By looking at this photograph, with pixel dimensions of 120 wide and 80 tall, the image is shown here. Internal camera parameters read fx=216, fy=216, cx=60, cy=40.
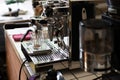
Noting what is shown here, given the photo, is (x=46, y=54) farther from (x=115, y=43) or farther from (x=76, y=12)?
(x=115, y=43)

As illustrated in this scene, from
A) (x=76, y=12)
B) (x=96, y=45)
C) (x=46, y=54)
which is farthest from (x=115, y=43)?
(x=46, y=54)

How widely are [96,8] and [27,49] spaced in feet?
1.62

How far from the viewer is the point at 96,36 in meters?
0.85

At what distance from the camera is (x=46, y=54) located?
4.20ft

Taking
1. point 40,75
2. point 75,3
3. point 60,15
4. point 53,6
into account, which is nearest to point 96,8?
point 75,3

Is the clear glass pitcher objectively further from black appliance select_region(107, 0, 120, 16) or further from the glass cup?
the glass cup

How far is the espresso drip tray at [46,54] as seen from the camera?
1.19 metres

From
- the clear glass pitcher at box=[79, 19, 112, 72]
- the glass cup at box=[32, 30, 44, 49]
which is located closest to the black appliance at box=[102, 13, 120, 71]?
the clear glass pitcher at box=[79, 19, 112, 72]

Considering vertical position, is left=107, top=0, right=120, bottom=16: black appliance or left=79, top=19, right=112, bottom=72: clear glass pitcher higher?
left=107, top=0, right=120, bottom=16: black appliance

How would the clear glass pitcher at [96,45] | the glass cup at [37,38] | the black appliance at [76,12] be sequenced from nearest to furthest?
1. the clear glass pitcher at [96,45]
2. the black appliance at [76,12]
3. the glass cup at [37,38]

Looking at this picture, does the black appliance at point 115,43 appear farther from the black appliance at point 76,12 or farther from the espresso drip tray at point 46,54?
the espresso drip tray at point 46,54

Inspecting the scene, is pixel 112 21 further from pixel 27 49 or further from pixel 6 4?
pixel 6 4

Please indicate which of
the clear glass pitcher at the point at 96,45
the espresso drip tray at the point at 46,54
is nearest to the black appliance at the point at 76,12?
the espresso drip tray at the point at 46,54

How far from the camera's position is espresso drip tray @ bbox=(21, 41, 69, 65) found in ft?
3.91
